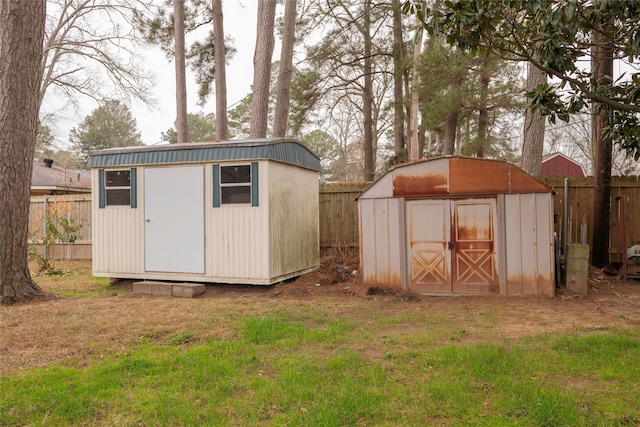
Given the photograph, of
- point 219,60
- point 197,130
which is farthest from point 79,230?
point 197,130

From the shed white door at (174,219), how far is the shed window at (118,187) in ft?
1.73

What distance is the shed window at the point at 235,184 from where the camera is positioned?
8.43 m

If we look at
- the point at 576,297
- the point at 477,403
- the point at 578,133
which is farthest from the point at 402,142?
the point at 578,133

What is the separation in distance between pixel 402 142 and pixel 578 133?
65.7 ft

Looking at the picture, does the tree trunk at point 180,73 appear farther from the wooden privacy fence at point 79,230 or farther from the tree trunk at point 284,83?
the tree trunk at point 284,83

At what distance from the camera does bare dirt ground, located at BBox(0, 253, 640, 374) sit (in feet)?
16.8

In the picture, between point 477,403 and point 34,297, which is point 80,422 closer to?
point 477,403

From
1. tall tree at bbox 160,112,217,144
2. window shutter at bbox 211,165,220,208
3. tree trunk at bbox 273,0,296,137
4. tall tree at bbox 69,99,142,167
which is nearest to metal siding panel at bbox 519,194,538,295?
window shutter at bbox 211,165,220,208

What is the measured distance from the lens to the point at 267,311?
Answer: 6652mm

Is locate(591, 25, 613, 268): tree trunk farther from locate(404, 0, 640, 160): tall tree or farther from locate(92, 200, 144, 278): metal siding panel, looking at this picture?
locate(92, 200, 144, 278): metal siding panel

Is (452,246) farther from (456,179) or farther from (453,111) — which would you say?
(453,111)

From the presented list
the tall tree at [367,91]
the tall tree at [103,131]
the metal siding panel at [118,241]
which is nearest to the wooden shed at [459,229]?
the metal siding panel at [118,241]

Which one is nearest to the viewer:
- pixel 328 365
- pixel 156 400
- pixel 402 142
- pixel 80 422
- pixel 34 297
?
pixel 80 422

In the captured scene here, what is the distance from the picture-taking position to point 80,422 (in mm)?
3250
